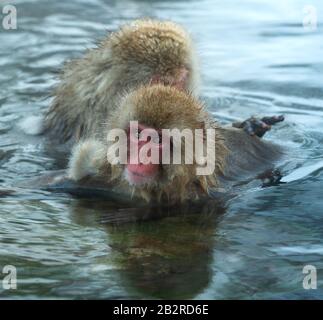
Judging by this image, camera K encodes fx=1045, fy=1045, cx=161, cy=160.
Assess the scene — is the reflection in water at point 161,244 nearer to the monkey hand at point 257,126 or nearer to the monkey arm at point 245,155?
the monkey arm at point 245,155

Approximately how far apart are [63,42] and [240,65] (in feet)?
5.44

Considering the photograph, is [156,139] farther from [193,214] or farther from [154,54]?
[154,54]

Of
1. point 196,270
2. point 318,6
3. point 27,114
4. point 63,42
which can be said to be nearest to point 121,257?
point 196,270

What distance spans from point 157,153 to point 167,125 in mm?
157

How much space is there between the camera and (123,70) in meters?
6.33

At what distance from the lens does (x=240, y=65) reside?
347 inches

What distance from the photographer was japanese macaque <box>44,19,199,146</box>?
6184mm

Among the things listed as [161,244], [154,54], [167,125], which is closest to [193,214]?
[167,125]

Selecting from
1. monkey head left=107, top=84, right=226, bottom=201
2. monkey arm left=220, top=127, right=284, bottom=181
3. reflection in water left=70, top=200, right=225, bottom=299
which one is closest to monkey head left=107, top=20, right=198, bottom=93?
monkey arm left=220, top=127, right=284, bottom=181

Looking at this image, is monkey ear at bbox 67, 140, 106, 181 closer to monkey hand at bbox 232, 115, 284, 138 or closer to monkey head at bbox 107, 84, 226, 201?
monkey head at bbox 107, 84, 226, 201

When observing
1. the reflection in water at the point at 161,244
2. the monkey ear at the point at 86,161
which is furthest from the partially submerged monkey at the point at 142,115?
the reflection in water at the point at 161,244

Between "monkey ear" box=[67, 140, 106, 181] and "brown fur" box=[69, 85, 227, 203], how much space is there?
1.0 inches

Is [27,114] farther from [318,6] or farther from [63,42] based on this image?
[318,6]

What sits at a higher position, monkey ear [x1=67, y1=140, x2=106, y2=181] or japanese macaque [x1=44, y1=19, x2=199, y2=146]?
japanese macaque [x1=44, y1=19, x2=199, y2=146]
